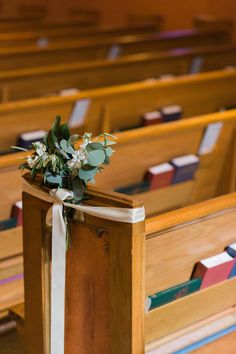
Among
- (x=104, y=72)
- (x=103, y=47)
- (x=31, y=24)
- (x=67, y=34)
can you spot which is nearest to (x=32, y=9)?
(x=31, y=24)

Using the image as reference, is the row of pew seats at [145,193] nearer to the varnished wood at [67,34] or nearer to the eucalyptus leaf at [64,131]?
the eucalyptus leaf at [64,131]

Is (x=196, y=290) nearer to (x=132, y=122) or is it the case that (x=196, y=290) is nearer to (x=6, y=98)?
(x=132, y=122)

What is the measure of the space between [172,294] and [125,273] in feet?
1.13

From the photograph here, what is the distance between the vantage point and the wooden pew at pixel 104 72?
13.0 feet

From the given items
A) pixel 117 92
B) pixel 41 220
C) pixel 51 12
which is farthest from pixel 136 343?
pixel 51 12

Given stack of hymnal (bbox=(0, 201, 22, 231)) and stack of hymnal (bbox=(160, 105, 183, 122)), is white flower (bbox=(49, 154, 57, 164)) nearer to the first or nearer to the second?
stack of hymnal (bbox=(0, 201, 22, 231))

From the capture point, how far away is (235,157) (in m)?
3.40

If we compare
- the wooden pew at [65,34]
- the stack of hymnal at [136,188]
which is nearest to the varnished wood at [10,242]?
the stack of hymnal at [136,188]

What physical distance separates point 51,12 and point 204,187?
3.96m

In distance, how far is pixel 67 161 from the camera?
189cm

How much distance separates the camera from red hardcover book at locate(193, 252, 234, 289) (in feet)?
7.05

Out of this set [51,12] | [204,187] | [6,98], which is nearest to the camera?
[204,187]

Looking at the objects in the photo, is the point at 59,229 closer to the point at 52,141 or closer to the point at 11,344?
the point at 52,141

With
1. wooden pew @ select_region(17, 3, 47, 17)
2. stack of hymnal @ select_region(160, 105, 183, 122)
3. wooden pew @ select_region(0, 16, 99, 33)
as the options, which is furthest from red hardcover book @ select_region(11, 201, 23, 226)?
wooden pew @ select_region(17, 3, 47, 17)
